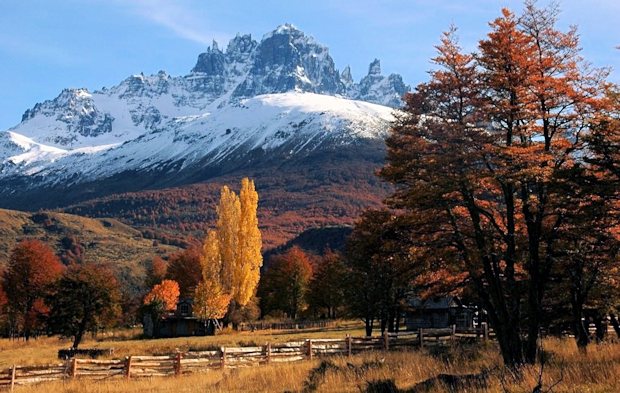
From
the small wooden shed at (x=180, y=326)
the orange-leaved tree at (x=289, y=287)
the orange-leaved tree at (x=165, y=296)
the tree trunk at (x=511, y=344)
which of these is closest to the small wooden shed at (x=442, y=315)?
the orange-leaved tree at (x=289, y=287)

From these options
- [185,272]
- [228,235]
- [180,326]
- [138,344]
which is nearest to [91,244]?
[185,272]

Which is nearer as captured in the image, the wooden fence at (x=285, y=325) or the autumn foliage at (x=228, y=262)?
the autumn foliage at (x=228, y=262)

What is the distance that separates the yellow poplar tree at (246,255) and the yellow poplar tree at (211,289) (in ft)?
Result: 5.66

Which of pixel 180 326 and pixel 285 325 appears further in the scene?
pixel 180 326

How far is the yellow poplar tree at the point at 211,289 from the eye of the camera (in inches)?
2660

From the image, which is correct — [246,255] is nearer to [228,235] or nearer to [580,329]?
[228,235]

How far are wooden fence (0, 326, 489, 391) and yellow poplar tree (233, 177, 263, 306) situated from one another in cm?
Result: 3060

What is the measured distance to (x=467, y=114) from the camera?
21.8m

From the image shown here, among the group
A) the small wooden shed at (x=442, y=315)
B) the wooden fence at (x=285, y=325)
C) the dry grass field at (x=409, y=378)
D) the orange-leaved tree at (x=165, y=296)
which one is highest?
the orange-leaved tree at (x=165, y=296)

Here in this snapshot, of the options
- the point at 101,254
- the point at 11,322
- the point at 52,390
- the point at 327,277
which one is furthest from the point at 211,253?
the point at 101,254

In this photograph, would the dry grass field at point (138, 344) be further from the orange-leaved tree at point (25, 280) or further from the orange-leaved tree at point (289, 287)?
the orange-leaved tree at point (289, 287)

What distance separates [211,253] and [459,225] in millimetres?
48376

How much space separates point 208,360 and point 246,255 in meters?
39.4

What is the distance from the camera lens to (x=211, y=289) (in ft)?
222
